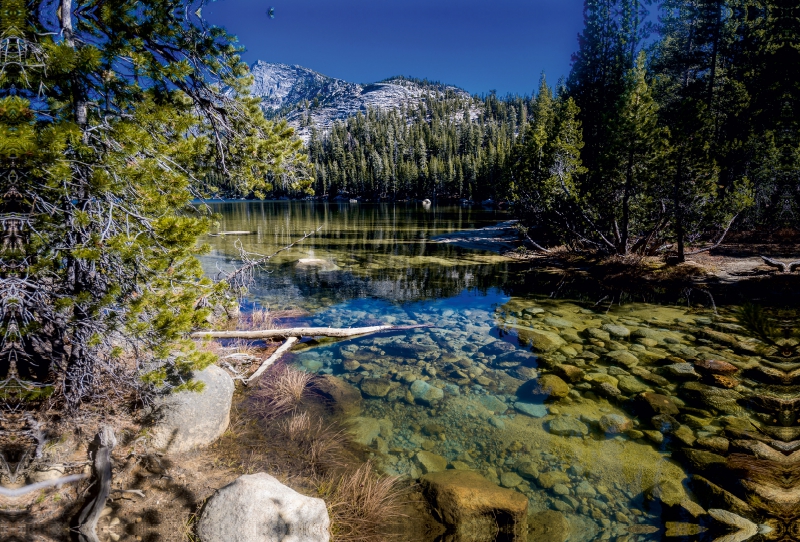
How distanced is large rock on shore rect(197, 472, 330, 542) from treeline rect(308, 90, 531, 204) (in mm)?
84636

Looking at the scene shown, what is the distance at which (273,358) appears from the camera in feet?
28.8

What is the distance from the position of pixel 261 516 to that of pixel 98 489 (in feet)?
5.56

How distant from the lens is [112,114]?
175 inches

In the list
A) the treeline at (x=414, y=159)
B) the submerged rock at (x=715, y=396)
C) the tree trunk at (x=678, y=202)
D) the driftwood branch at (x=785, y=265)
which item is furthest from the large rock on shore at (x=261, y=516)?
the treeline at (x=414, y=159)

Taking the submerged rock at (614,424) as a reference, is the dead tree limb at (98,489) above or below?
above

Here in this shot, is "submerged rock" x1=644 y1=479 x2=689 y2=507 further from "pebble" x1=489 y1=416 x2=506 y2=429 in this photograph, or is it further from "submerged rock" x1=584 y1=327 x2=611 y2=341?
"submerged rock" x1=584 y1=327 x2=611 y2=341

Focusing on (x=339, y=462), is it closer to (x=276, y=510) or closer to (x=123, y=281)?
(x=276, y=510)

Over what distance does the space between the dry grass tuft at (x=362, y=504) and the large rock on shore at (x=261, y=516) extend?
0.46 metres

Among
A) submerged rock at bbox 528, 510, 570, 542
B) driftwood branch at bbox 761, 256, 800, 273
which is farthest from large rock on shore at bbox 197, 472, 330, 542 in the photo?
driftwood branch at bbox 761, 256, 800, 273

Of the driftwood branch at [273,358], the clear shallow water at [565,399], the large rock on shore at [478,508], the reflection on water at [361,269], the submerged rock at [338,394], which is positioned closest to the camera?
the large rock on shore at [478,508]

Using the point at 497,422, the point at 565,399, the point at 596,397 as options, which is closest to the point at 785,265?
the point at 596,397

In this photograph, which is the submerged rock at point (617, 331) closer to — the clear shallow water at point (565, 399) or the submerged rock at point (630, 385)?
the clear shallow water at point (565, 399)

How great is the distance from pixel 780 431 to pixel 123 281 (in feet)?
23.7

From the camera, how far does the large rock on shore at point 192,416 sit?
525cm
